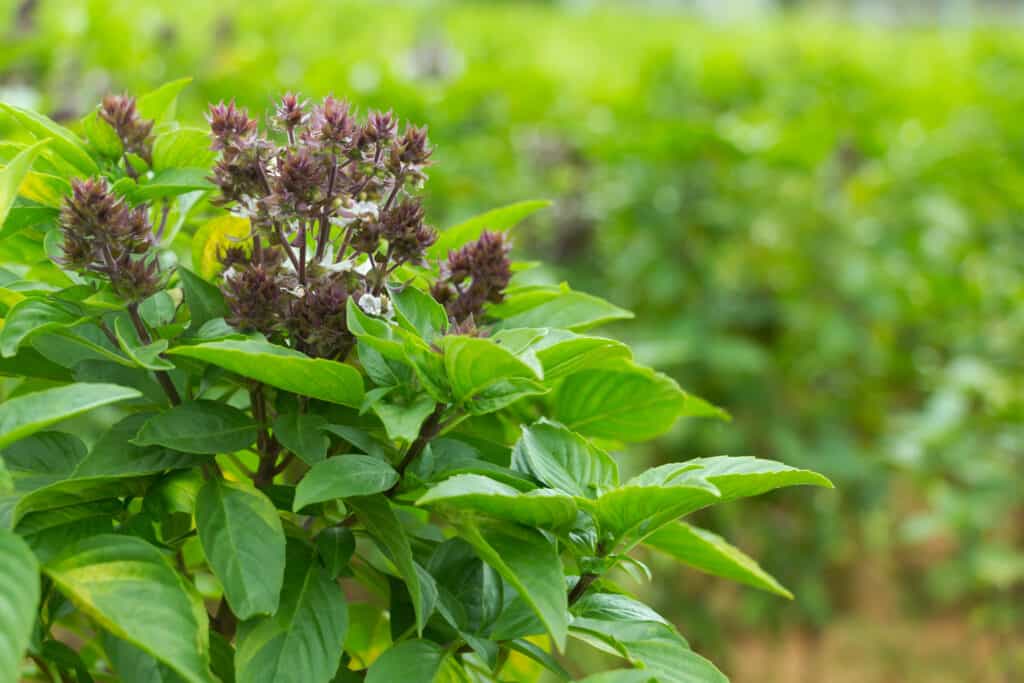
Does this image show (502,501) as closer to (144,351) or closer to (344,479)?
(344,479)

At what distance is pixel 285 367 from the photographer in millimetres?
889

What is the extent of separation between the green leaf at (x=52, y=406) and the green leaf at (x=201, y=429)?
0.30ft

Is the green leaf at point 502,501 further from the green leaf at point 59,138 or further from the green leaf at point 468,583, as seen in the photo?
the green leaf at point 59,138

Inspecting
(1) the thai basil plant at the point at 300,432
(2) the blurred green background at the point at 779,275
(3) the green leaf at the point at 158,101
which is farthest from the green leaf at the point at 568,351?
(2) the blurred green background at the point at 779,275

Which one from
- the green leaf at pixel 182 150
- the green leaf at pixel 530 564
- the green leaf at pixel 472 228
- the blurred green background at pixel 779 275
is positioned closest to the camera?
the green leaf at pixel 530 564

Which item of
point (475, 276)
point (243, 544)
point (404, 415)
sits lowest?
point (243, 544)

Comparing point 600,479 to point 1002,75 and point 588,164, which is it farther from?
point 1002,75

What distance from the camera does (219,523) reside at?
3.04 feet

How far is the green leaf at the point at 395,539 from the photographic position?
91 cm

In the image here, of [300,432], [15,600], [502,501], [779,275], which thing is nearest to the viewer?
[15,600]

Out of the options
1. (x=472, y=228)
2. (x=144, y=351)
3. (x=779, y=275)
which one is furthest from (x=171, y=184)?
(x=779, y=275)

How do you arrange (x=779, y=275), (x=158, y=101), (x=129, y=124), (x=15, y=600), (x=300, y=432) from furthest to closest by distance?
(x=779, y=275)
(x=158, y=101)
(x=129, y=124)
(x=300, y=432)
(x=15, y=600)

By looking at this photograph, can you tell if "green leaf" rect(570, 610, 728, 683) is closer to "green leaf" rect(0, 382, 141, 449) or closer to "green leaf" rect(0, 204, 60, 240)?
"green leaf" rect(0, 382, 141, 449)

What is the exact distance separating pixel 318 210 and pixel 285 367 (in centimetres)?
15
